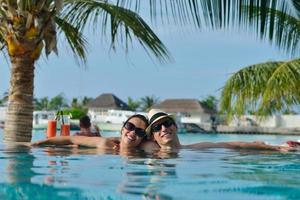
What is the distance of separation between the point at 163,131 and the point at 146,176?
2.00 m

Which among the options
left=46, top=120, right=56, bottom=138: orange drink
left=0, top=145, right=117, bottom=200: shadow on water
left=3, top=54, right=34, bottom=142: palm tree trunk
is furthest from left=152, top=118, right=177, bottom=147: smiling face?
left=46, top=120, right=56, bottom=138: orange drink

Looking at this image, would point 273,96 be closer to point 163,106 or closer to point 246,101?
point 246,101

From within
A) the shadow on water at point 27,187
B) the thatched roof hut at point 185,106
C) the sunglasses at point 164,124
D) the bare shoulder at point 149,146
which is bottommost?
the shadow on water at point 27,187

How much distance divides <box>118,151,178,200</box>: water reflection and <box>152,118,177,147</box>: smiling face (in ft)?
0.91

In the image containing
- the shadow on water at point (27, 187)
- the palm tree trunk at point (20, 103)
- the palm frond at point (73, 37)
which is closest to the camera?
the shadow on water at point (27, 187)

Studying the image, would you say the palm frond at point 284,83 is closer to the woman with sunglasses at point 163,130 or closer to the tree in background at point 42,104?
the woman with sunglasses at point 163,130

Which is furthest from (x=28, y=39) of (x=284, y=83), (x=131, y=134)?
(x=284, y=83)

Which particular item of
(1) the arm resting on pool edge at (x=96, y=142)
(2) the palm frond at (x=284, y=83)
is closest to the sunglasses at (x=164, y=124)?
(1) the arm resting on pool edge at (x=96, y=142)

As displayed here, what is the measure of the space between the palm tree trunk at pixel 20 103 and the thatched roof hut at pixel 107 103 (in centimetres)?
7311

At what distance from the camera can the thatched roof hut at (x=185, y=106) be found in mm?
74375

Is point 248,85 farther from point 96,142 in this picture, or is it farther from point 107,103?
point 107,103

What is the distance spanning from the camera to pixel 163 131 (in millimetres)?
6105

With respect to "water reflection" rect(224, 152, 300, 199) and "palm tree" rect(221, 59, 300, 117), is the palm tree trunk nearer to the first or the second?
"water reflection" rect(224, 152, 300, 199)

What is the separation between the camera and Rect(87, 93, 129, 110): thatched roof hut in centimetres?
8188
